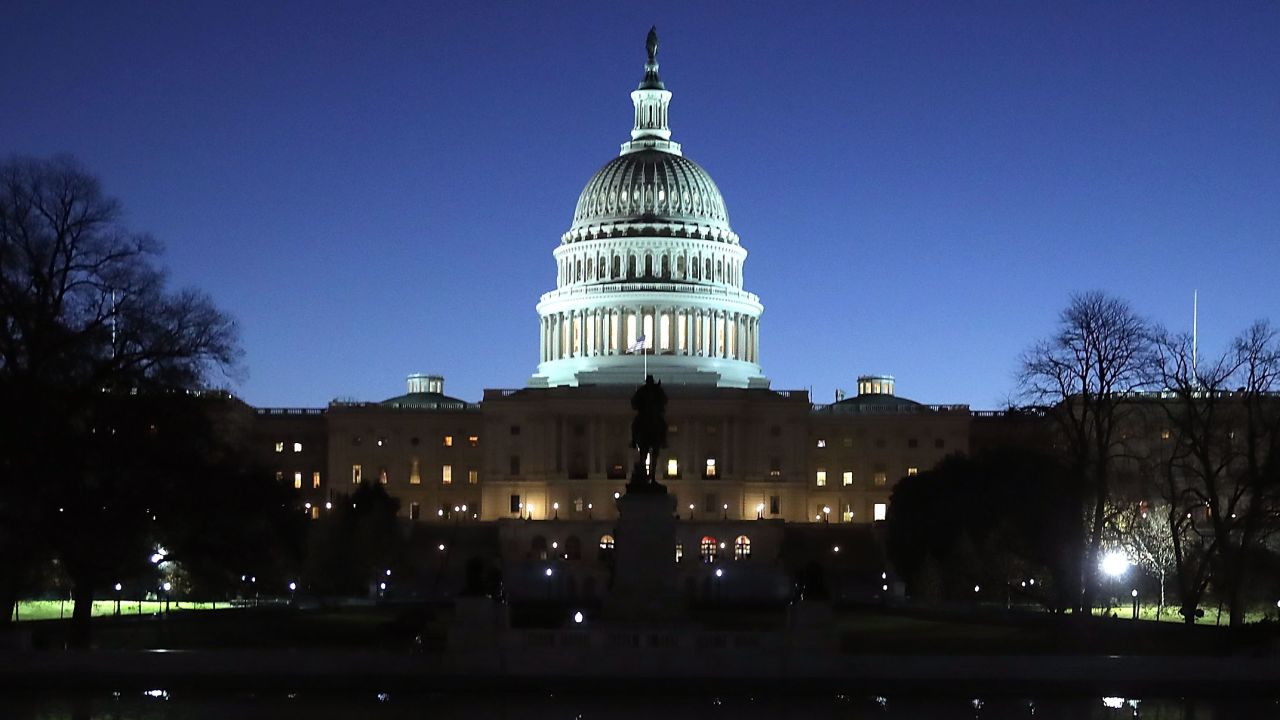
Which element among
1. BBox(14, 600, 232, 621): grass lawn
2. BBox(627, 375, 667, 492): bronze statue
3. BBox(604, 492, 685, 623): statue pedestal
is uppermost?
BBox(627, 375, 667, 492): bronze statue

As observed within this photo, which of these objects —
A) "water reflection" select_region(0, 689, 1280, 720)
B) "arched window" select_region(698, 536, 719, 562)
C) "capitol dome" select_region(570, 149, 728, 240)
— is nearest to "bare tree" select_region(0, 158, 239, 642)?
"water reflection" select_region(0, 689, 1280, 720)

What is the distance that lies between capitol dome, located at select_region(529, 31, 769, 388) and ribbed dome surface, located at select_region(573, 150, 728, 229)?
8 cm

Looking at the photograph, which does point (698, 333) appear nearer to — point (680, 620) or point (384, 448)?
point (384, 448)

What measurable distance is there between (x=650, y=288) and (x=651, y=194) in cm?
816

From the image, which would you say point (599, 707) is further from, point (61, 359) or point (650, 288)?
point (650, 288)

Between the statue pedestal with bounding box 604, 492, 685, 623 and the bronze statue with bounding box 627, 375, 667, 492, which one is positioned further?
the bronze statue with bounding box 627, 375, 667, 492

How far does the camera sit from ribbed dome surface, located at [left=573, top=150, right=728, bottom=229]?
565ft

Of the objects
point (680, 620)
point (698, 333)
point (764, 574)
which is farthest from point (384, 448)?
point (680, 620)

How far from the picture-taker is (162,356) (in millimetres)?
57688

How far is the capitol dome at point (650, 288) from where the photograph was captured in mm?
168125

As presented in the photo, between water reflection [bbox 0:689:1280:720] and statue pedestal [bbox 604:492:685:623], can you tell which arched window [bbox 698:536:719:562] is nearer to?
statue pedestal [bbox 604:492:685:623]

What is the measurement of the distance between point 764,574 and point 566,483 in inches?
1805

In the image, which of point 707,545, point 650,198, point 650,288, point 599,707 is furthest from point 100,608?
point 650,198

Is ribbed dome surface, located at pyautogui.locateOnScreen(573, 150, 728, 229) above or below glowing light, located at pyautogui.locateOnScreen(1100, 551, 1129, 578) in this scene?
above
